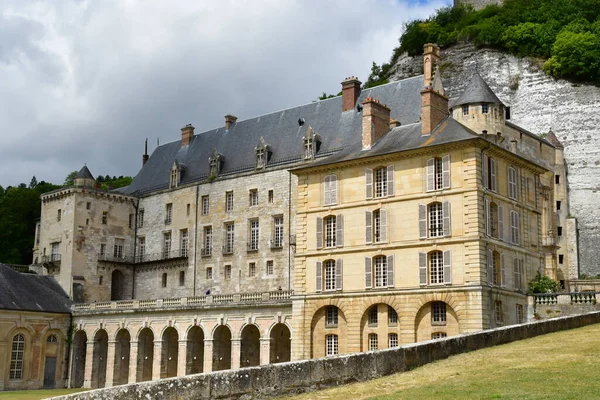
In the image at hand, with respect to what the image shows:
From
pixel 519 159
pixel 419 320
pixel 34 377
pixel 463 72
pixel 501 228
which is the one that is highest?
pixel 463 72

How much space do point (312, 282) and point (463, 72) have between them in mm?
28549

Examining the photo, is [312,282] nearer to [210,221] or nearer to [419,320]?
[419,320]

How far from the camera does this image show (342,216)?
31078 millimetres

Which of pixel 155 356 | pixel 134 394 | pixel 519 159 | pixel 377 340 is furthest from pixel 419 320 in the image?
pixel 134 394

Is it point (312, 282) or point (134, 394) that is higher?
point (312, 282)

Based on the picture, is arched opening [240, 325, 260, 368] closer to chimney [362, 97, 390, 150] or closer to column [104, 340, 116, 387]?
column [104, 340, 116, 387]

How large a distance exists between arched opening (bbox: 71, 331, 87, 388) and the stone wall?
32.2m

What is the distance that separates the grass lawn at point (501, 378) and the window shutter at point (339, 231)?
13.6m

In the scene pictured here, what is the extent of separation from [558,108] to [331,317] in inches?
1031

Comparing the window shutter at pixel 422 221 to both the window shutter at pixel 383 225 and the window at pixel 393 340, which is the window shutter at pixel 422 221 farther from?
the window at pixel 393 340

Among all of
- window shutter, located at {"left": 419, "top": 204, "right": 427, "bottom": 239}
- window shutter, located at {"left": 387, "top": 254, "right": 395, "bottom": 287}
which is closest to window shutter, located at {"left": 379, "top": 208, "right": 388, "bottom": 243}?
window shutter, located at {"left": 387, "top": 254, "right": 395, "bottom": 287}

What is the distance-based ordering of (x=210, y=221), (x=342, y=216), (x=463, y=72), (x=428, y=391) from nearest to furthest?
(x=428, y=391)
(x=342, y=216)
(x=210, y=221)
(x=463, y=72)

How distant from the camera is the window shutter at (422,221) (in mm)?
28984

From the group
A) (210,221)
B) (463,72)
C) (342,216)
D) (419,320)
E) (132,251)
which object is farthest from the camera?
(463,72)
